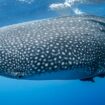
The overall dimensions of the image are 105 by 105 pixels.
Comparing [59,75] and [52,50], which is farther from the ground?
[52,50]

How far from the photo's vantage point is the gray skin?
3.64 m

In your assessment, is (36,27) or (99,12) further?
(99,12)

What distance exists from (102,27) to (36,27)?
133 cm

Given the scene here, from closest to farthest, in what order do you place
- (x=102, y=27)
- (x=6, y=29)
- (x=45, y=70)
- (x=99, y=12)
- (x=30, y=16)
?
(x=45, y=70) < (x=6, y=29) < (x=102, y=27) < (x=30, y=16) < (x=99, y=12)

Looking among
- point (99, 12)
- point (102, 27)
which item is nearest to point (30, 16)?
point (99, 12)

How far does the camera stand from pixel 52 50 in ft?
12.2

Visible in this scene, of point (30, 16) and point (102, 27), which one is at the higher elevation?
point (30, 16)

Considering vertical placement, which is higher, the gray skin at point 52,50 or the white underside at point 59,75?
the gray skin at point 52,50

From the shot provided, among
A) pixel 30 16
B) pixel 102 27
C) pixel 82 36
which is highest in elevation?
pixel 30 16

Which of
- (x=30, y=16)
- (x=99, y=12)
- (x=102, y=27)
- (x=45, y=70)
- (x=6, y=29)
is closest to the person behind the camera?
(x=45, y=70)

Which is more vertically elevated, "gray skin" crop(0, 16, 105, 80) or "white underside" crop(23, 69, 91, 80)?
"gray skin" crop(0, 16, 105, 80)

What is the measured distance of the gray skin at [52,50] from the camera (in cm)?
364

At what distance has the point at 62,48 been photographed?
3791mm

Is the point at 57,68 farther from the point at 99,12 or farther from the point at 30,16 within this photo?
the point at 99,12
